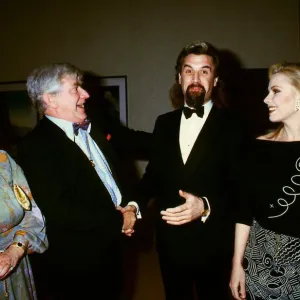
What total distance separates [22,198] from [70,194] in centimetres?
23

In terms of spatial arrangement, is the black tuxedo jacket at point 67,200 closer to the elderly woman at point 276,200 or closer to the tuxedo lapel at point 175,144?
the tuxedo lapel at point 175,144

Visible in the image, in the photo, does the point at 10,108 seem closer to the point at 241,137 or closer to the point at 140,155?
the point at 140,155

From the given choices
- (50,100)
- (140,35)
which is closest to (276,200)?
(50,100)

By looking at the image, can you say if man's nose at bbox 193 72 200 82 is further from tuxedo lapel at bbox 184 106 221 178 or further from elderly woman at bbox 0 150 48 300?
elderly woman at bbox 0 150 48 300

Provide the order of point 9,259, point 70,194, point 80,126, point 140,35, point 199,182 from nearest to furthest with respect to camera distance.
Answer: point 9,259 → point 70,194 → point 199,182 → point 80,126 → point 140,35

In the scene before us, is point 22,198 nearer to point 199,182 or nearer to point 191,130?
point 199,182

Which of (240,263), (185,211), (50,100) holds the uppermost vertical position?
(50,100)

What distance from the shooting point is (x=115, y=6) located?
135 inches

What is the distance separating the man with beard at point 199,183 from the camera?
1681 mm

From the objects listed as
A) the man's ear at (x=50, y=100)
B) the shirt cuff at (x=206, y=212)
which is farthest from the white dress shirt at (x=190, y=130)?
the man's ear at (x=50, y=100)

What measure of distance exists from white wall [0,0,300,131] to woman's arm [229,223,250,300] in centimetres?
219

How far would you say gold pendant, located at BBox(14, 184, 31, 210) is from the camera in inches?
55.7

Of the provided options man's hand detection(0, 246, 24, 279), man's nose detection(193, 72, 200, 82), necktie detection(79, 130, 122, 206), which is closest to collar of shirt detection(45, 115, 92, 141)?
necktie detection(79, 130, 122, 206)

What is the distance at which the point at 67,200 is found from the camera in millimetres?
1544
